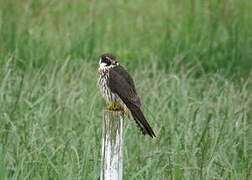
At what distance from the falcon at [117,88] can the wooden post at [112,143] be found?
0.51 meters

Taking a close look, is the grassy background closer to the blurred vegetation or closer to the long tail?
the blurred vegetation

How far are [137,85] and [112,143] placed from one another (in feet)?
7.39

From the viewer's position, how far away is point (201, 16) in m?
7.47

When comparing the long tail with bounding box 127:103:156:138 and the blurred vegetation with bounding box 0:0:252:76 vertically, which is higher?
the blurred vegetation with bounding box 0:0:252:76

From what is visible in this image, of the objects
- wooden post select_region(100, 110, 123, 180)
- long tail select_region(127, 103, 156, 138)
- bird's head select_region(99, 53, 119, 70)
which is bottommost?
wooden post select_region(100, 110, 123, 180)

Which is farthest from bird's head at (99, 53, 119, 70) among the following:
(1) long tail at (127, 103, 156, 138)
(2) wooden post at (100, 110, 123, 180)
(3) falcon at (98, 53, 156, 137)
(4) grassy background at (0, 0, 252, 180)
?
(2) wooden post at (100, 110, 123, 180)

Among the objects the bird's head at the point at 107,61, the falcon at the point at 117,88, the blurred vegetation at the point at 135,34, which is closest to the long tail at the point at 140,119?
the falcon at the point at 117,88

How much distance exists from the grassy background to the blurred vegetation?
11 mm

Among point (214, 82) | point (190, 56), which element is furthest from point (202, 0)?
point (214, 82)

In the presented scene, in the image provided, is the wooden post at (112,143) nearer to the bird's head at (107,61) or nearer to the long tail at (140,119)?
the long tail at (140,119)

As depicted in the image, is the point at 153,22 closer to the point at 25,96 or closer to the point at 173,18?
the point at 173,18

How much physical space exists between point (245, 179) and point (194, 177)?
301mm

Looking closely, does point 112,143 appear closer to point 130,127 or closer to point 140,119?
point 140,119

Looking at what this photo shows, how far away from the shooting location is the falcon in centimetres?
434
